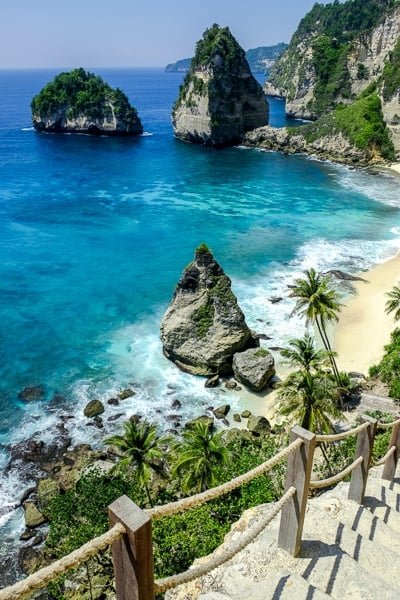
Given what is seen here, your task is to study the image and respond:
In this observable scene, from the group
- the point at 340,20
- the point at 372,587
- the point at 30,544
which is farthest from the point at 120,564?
the point at 340,20

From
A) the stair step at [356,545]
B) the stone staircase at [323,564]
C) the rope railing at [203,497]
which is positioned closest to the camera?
the rope railing at [203,497]

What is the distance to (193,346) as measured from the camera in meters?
34.8

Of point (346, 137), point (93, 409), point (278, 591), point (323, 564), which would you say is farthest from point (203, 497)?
point (346, 137)

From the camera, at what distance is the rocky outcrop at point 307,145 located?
9769 centimetres

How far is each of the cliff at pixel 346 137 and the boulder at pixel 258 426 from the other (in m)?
79.3

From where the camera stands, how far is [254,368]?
1287 inches

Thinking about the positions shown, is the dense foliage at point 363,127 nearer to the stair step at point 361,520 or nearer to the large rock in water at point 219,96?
the large rock in water at point 219,96

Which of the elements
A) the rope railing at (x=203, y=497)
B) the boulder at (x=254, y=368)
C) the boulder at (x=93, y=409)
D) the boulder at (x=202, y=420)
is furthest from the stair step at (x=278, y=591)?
the boulder at (x=254, y=368)

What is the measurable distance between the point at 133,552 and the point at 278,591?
324 cm

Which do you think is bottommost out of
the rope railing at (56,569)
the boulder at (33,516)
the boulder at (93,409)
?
the boulder at (33,516)

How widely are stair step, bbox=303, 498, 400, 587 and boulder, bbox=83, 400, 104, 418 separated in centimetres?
2464

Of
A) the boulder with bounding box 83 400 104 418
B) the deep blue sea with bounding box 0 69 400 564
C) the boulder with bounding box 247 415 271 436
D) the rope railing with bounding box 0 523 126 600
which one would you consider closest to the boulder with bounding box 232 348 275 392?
the deep blue sea with bounding box 0 69 400 564

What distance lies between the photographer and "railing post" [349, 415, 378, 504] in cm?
860

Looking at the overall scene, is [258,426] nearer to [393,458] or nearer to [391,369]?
[391,369]
